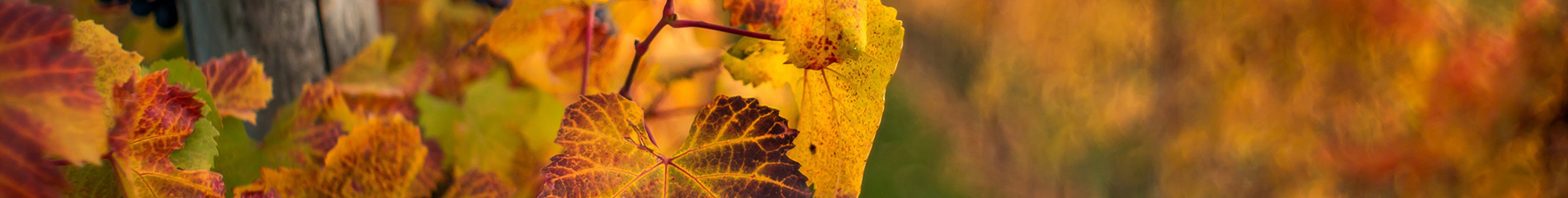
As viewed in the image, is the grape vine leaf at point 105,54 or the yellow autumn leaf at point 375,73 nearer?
the grape vine leaf at point 105,54

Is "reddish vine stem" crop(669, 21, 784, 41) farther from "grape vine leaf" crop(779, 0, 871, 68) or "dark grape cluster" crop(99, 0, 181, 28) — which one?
"dark grape cluster" crop(99, 0, 181, 28)

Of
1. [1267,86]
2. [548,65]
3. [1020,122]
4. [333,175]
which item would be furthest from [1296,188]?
[333,175]

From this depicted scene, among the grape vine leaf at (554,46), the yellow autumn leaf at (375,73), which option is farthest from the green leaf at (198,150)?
the yellow autumn leaf at (375,73)

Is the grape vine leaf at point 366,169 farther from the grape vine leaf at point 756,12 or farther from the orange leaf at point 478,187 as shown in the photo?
the grape vine leaf at point 756,12

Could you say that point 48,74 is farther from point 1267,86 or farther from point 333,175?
point 1267,86

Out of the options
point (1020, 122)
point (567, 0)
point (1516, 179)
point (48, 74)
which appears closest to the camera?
point (48, 74)

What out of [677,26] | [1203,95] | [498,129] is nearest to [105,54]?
[677,26]

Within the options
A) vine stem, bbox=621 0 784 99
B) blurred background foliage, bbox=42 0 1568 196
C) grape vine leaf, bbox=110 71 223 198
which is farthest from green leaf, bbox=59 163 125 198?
blurred background foliage, bbox=42 0 1568 196
